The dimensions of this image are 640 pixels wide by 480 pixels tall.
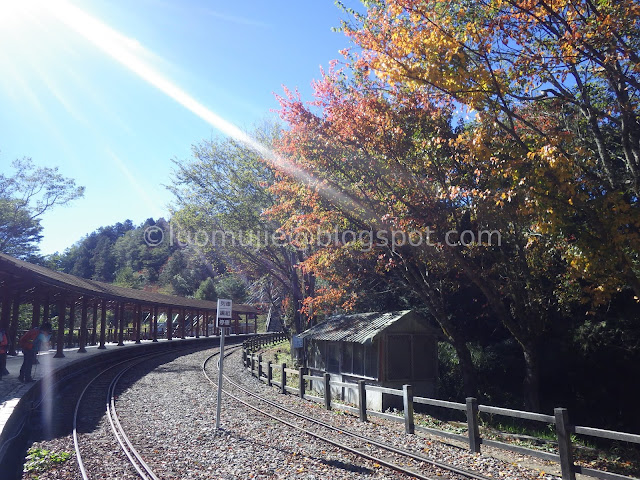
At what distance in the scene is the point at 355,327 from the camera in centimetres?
1684

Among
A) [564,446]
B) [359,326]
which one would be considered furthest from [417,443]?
[359,326]

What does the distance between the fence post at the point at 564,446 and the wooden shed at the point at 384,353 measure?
24.4 feet

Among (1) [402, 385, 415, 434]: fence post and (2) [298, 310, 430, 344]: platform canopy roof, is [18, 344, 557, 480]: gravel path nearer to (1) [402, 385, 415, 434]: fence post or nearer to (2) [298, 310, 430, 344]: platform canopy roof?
(1) [402, 385, 415, 434]: fence post

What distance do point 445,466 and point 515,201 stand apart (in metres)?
5.40

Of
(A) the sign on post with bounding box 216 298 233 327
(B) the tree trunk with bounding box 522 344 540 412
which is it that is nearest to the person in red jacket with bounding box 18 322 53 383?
(A) the sign on post with bounding box 216 298 233 327

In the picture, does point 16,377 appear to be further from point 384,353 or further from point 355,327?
point 384,353

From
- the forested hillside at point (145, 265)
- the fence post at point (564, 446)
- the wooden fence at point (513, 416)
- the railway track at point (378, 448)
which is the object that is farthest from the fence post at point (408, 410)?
the forested hillside at point (145, 265)

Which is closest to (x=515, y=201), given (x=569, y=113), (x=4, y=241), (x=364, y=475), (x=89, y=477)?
(x=569, y=113)

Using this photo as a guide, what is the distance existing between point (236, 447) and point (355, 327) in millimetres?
8463

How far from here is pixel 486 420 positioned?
47.1 ft

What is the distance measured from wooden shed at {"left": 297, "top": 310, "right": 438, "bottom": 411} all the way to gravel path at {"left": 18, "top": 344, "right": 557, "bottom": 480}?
8.35 ft

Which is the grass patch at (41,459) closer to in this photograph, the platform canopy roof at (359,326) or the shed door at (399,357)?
the platform canopy roof at (359,326)

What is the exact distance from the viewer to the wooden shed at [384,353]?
15.1 m

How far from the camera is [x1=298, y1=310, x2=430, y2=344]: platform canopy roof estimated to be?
1538cm
